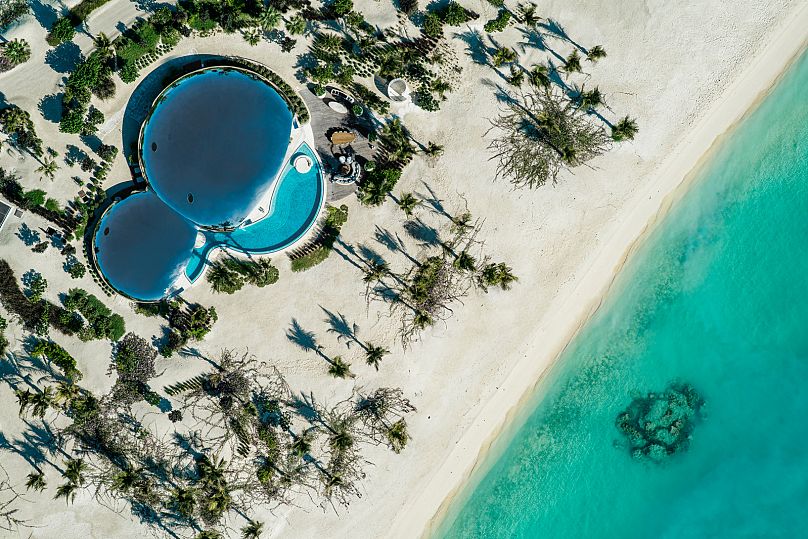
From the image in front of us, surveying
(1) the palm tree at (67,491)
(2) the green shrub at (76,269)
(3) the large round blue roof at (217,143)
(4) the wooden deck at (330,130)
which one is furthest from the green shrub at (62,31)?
(1) the palm tree at (67,491)

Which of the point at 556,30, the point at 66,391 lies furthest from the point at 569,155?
the point at 66,391

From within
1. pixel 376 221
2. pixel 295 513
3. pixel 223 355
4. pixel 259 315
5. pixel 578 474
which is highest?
pixel 376 221

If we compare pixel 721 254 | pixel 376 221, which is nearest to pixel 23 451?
pixel 376 221

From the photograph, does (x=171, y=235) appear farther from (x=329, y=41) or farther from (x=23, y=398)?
(x=329, y=41)

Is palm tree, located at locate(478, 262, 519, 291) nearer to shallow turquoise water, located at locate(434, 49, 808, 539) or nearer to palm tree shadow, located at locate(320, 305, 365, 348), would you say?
shallow turquoise water, located at locate(434, 49, 808, 539)

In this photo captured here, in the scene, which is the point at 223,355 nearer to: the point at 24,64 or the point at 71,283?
the point at 71,283

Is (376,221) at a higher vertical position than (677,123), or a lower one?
lower
